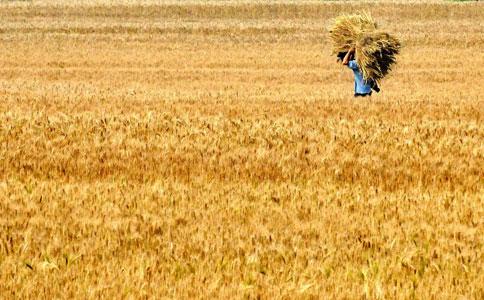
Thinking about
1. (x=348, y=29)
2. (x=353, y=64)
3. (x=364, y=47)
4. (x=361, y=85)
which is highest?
(x=348, y=29)

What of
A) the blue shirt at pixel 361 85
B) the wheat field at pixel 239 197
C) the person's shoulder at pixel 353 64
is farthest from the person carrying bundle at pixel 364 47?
the wheat field at pixel 239 197

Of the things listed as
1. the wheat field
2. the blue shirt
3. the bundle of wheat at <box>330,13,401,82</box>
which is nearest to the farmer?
the blue shirt

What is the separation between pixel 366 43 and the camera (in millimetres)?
16031

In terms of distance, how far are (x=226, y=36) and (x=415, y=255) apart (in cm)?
3857

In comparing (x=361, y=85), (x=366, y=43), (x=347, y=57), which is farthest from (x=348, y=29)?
(x=361, y=85)

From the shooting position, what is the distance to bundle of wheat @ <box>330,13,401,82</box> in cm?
1594

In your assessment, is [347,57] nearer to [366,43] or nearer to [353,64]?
[353,64]

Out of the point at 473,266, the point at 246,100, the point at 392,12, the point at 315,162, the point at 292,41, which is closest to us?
the point at 473,266

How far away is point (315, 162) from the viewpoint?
8.70 metres

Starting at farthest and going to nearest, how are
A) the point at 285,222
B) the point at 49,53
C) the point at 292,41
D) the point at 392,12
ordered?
1. the point at 392,12
2. the point at 292,41
3. the point at 49,53
4. the point at 285,222

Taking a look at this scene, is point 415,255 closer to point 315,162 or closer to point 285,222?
point 285,222

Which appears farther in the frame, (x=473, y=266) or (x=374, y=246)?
(x=374, y=246)

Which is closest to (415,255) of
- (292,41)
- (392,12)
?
(292,41)

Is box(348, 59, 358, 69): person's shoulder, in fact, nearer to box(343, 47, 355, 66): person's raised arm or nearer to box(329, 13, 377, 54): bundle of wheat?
box(343, 47, 355, 66): person's raised arm
